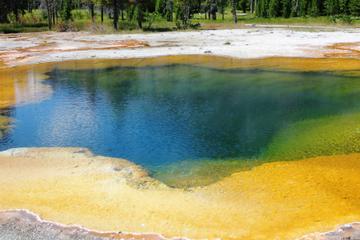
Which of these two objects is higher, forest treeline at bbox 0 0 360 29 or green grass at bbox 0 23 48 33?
forest treeline at bbox 0 0 360 29

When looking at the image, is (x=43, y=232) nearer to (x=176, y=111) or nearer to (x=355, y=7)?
(x=176, y=111)

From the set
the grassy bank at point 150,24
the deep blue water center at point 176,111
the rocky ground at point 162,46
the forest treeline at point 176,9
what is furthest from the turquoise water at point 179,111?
the forest treeline at point 176,9

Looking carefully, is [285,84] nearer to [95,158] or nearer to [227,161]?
[227,161]

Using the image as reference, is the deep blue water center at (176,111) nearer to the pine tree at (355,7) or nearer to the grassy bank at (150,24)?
the grassy bank at (150,24)

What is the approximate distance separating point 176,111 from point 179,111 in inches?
4.8

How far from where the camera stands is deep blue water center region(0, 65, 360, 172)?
15.7 m

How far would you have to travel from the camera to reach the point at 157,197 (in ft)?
35.7

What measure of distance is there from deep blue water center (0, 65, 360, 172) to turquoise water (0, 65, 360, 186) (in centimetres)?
3

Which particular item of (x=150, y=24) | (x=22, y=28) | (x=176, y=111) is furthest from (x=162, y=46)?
(x=22, y=28)

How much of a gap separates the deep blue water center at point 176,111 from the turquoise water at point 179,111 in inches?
1.2

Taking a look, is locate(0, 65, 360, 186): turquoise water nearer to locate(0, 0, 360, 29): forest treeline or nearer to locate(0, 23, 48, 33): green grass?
locate(0, 0, 360, 29): forest treeline

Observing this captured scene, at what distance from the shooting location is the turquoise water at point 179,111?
15.6m

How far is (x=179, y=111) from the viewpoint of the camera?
66.3 ft

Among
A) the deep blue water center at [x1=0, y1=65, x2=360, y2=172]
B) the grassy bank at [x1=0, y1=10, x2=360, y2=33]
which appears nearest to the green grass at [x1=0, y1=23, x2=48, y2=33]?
the grassy bank at [x1=0, y1=10, x2=360, y2=33]
